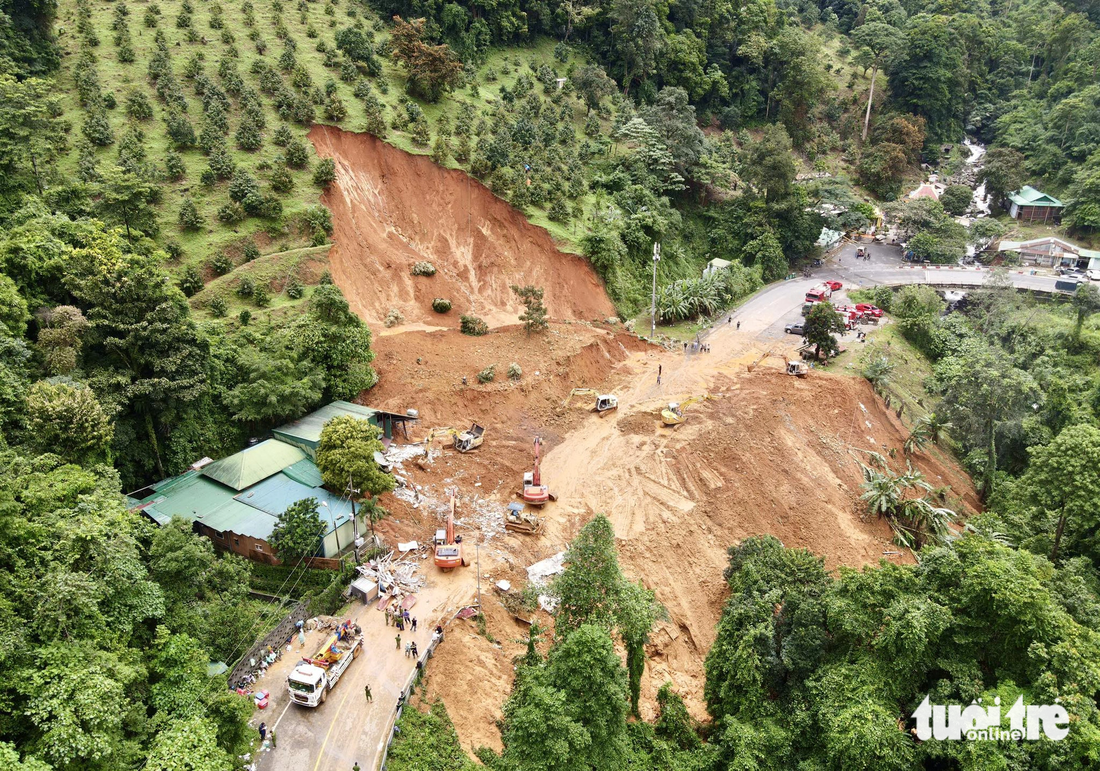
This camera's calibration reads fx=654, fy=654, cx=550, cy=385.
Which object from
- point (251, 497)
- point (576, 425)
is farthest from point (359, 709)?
point (576, 425)

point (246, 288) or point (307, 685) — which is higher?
point (246, 288)

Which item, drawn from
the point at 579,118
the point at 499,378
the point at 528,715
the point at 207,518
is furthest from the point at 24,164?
the point at 579,118

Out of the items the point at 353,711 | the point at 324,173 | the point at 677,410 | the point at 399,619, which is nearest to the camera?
the point at 353,711

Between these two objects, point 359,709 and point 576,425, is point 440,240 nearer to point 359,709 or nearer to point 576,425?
point 576,425

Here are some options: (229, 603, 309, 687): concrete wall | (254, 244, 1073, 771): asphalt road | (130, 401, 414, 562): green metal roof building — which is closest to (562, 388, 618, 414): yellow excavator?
(254, 244, 1073, 771): asphalt road

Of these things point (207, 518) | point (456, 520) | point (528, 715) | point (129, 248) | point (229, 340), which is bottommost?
point (456, 520)

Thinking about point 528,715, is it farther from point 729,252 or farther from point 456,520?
point 729,252

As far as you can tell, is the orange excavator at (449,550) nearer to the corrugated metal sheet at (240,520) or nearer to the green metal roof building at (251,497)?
the green metal roof building at (251,497)
